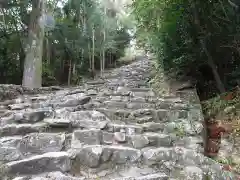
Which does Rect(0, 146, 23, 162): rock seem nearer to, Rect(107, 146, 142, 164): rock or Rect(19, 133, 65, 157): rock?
Rect(19, 133, 65, 157): rock

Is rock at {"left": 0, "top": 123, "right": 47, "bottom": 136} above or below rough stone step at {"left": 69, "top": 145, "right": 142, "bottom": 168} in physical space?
above

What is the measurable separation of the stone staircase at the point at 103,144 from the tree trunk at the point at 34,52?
334cm

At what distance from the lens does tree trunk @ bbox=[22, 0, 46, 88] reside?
7.70 meters

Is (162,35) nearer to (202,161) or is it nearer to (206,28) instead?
(206,28)

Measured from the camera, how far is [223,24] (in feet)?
15.7

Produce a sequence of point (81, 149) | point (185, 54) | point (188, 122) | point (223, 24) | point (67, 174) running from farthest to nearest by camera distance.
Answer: point (185, 54), point (223, 24), point (188, 122), point (81, 149), point (67, 174)

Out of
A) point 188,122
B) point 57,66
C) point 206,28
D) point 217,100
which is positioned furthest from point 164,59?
point 57,66

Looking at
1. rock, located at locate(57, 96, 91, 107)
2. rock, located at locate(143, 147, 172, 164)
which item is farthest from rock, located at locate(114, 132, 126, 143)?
rock, located at locate(57, 96, 91, 107)

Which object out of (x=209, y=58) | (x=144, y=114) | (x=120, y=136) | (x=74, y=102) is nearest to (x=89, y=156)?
(x=120, y=136)

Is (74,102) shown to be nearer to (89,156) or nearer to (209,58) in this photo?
(89,156)

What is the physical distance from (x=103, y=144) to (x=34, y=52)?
552 cm

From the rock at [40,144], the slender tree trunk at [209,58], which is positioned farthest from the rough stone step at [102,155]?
the slender tree trunk at [209,58]

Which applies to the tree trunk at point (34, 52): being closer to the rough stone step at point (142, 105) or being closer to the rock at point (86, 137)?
the rough stone step at point (142, 105)

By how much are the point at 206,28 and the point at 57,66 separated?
27.0ft
